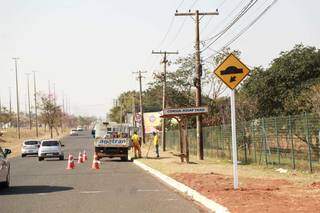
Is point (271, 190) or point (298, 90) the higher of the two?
point (298, 90)

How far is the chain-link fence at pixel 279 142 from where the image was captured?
22.8m

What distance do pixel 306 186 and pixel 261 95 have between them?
1276 inches

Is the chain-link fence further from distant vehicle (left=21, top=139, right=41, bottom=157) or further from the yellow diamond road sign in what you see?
distant vehicle (left=21, top=139, right=41, bottom=157)

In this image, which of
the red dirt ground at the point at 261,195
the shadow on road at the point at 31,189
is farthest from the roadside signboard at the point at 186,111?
the shadow on road at the point at 31,189

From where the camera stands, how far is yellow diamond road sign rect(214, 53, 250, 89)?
15.7 meters

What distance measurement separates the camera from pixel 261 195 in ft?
47.8

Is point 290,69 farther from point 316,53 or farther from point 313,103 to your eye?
point 313,103

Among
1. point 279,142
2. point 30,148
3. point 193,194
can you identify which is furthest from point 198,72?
point 30,148

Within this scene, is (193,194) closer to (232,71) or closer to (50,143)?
(232,71)

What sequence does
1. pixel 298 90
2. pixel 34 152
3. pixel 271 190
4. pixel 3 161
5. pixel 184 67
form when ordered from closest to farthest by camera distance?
pixel 271 190 → pixel 3 161 → pixel 298 90 → pixel 34 152 → pixel 184 67

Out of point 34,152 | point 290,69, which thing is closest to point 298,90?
point 290,69

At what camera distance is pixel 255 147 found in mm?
30234

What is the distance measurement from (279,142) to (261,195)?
40.2 feet

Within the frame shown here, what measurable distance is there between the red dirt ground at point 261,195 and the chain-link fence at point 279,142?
4.34 meters
